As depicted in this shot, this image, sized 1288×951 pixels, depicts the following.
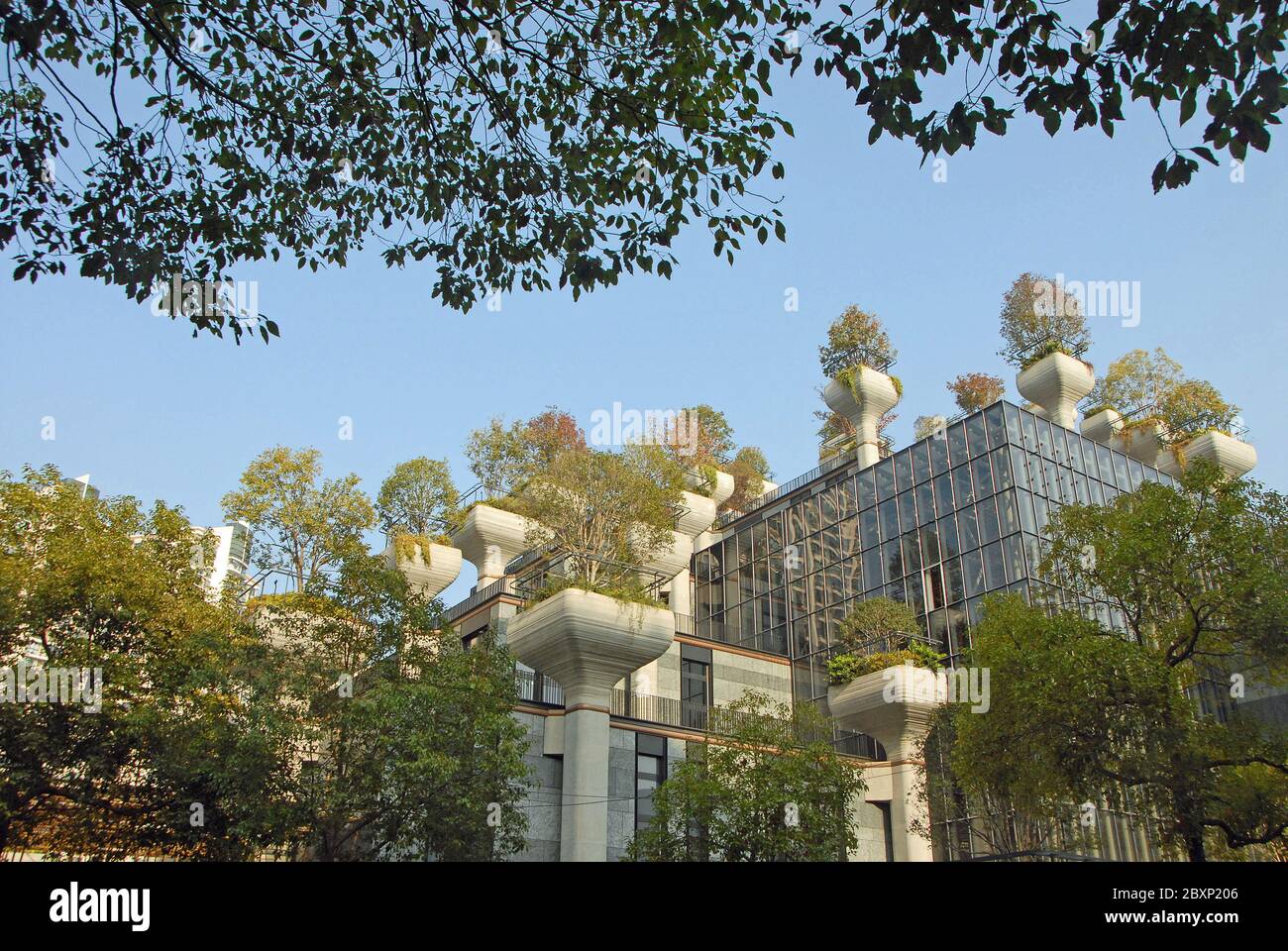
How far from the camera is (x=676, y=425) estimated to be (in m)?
48.8

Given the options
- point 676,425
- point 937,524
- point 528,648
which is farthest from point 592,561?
point 676,425

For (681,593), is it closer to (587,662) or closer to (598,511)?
(598,511)

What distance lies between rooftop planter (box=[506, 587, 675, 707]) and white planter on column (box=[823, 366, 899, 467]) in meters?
15.9

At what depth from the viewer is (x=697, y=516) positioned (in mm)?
41500

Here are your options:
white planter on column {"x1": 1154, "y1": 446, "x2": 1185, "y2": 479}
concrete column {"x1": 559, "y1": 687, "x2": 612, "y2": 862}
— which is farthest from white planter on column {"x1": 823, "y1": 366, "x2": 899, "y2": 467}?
concrete column {"x1": 559, "y1": 687, "x2": 612, "y2": 862}

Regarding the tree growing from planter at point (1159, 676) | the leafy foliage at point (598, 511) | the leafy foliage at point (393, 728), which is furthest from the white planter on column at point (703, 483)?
the tree growing from planter at point (1159, 676)

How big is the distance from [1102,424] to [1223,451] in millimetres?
5028

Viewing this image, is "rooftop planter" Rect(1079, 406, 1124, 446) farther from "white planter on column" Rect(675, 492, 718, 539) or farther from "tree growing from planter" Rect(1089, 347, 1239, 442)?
"white planter on column" Rect(675, 492, 718, 539)

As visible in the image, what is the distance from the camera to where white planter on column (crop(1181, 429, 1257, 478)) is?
4406 cm

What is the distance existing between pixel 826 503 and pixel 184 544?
24.6 metres

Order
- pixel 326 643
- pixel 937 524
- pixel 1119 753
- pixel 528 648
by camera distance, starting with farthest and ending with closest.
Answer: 1. pixel 937 524
2. pixel 528 648
3. pixel 326 643
4. pixel 1119 753

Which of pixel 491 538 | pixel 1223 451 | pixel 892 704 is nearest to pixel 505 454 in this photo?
pixel 491 538
